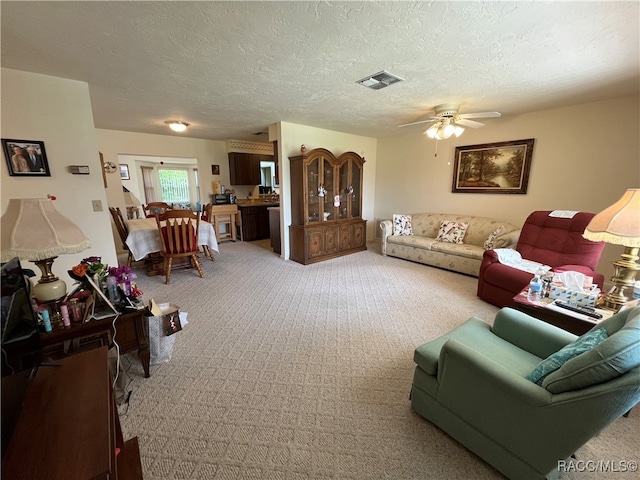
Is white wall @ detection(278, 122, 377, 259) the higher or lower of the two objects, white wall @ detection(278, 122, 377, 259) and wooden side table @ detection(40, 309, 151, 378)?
the higher

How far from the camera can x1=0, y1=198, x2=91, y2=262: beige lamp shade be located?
125 centimetres

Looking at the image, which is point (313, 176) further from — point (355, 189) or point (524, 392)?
point (524, 392)

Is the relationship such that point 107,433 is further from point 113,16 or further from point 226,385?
point 113,16

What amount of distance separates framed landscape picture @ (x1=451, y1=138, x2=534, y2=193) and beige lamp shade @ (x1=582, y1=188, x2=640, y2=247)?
2.37 meters

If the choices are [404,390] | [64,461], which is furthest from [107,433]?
[404,390]

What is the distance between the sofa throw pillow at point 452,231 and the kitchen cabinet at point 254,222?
13.1 feet

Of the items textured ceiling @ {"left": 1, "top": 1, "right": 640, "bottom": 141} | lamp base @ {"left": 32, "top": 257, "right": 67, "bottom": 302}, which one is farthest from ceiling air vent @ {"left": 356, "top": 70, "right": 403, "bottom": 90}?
lamp base @ {"left": 32, "top": 257, "right": 67, "bottom": 302}

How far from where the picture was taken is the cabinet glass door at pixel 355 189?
497cm

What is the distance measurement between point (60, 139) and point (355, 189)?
4136 mm

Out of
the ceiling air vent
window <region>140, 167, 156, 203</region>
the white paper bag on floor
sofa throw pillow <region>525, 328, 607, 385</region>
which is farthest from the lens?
window <region>140, 167, 156, 203</region>

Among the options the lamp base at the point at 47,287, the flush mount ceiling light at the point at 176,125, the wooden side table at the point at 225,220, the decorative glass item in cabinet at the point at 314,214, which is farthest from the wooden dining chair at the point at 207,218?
the lamp base at the point at 47,287

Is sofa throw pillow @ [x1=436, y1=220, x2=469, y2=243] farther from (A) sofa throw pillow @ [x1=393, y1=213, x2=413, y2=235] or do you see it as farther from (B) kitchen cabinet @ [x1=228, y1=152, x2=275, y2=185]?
(B) kitchen cabinet @ [x1=228, y1=152, x2=275, y2=185]

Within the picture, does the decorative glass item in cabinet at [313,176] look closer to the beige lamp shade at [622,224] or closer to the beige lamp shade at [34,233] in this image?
the beige lamp shade at [34,233]

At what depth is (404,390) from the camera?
172 centimetres
